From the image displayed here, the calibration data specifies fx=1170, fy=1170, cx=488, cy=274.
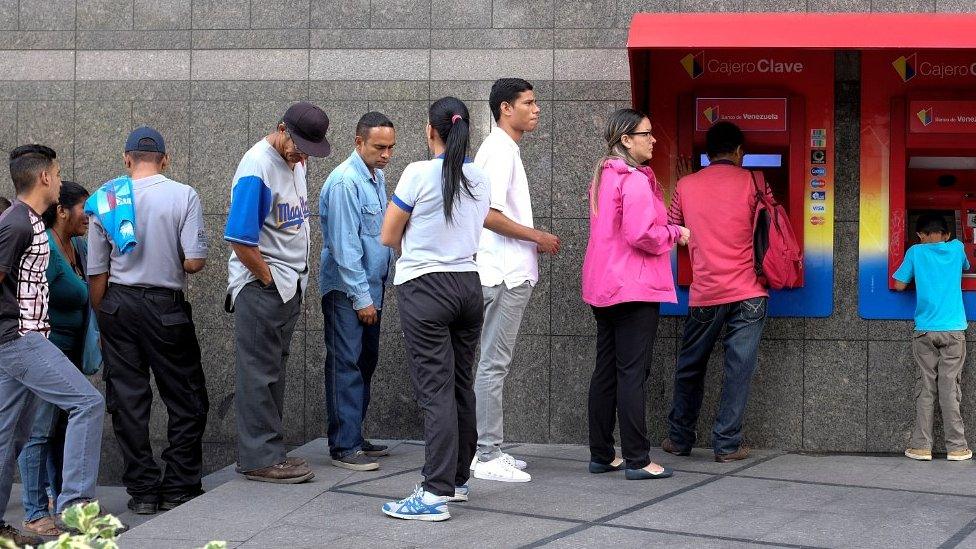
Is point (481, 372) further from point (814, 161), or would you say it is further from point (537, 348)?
point (814, 161)

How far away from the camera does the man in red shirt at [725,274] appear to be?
621 cm

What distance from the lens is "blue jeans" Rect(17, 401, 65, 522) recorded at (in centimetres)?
567

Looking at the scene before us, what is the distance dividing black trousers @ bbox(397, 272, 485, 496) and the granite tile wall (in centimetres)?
205

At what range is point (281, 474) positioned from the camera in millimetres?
5535

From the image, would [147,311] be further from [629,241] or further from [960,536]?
[960,536]

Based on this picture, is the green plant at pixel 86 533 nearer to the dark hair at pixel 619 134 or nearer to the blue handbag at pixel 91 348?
the blue handbag at pixel 91 348

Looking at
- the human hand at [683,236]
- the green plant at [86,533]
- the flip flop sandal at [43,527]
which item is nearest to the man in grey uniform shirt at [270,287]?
the flip flop sandal at [43,527]

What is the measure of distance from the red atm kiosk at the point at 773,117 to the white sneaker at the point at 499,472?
1645 mm

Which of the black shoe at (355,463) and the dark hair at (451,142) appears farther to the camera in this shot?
the black shoe at (355,463)

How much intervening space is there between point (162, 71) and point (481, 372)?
304 centimetres

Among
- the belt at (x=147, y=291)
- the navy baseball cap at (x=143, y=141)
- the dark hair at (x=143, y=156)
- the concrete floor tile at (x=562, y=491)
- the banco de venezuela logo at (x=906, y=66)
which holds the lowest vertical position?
the concrete floor tile at (x=562, y=491)

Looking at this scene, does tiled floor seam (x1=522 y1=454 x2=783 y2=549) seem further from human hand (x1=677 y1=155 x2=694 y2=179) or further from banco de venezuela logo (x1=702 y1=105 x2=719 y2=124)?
banco de venezuela logo (x1=702 y1=105 x2=719 y2=124)

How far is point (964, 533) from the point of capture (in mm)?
4734

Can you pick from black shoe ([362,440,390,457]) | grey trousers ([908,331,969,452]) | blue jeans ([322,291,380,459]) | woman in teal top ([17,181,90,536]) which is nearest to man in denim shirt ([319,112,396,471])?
blue jeans ([322,291,380,459])
